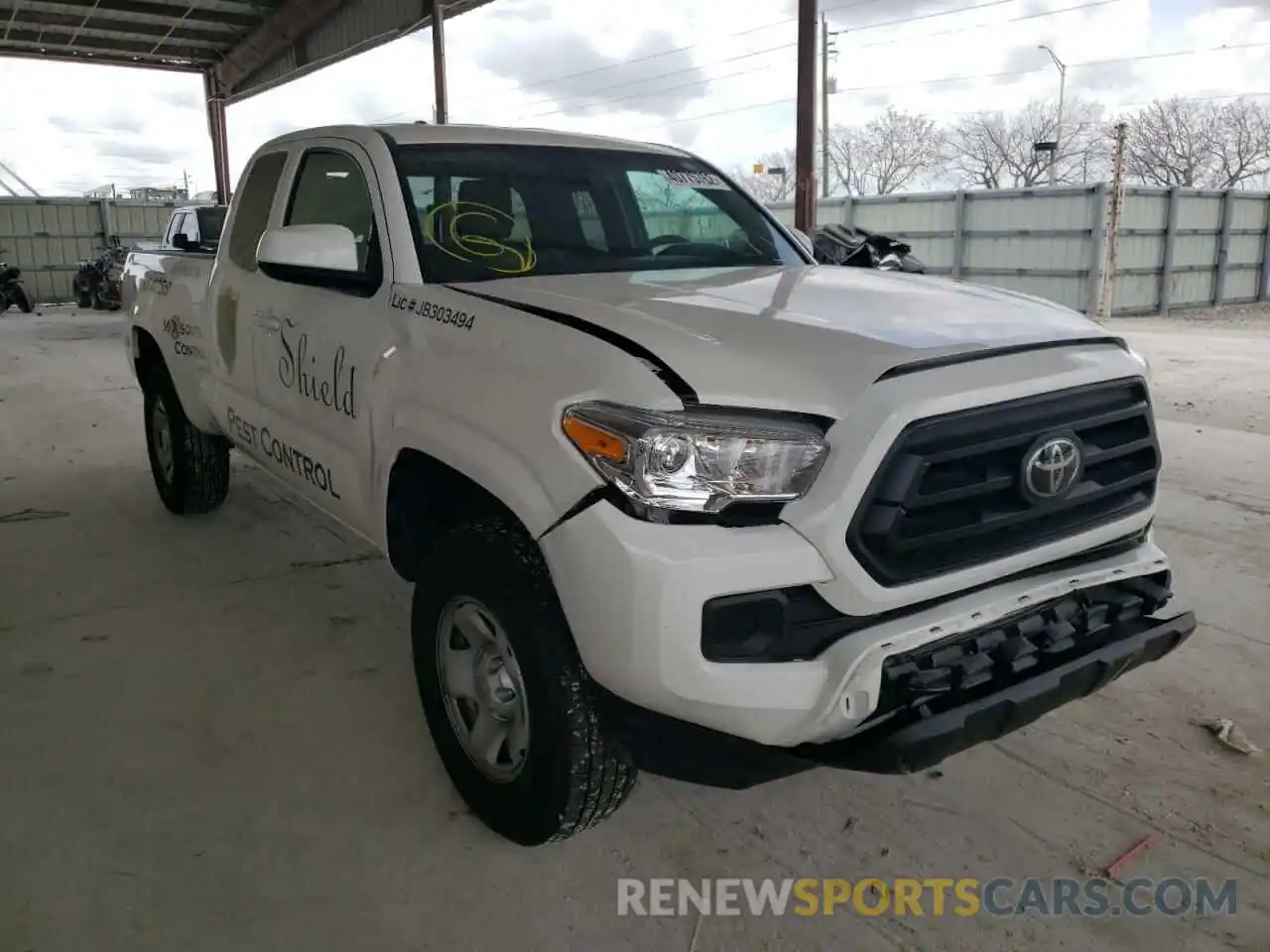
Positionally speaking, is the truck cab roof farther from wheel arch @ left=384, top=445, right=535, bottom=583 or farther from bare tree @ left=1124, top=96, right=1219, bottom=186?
bare tree @ left=1124, top=96, right=1219, bottom=186

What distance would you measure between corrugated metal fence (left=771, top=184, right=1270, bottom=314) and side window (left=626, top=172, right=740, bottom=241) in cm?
1542

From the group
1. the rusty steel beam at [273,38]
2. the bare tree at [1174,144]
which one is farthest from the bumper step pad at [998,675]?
the bare tree at [1174,144]

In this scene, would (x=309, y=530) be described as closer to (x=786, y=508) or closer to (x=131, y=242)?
(x=786, y=508)

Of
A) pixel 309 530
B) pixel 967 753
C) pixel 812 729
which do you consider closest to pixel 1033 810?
pixel 967 753

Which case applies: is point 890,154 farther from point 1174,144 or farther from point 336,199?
point 336,199

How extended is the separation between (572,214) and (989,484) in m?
1.77

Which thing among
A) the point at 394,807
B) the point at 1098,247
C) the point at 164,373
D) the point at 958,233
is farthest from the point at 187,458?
the point at 958,233

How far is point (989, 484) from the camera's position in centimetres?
212

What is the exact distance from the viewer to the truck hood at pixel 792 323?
2.04 m

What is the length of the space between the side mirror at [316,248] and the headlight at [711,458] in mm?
1323

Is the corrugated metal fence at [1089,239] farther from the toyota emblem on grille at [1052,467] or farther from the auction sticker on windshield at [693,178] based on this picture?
the toyota emblem on grille at [1052,467]

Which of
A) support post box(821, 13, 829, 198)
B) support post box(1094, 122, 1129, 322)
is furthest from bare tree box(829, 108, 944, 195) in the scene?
support post box(1094, 122, 1129, 322)

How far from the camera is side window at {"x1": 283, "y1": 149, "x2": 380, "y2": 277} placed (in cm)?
314

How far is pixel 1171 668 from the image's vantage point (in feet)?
11.4
